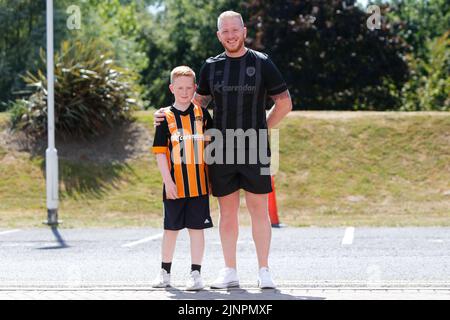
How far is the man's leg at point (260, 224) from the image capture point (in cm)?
672

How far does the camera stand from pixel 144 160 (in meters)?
20.7

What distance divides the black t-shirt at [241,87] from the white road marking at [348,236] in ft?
13.6

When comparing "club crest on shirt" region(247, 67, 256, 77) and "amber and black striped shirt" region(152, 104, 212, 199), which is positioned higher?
"club crest on shirt" region(247, 67, 256, 77)

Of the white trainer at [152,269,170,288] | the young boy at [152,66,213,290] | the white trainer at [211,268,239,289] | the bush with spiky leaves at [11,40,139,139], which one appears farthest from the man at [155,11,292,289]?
the bush with spiky leaves at [11,40,139,139]

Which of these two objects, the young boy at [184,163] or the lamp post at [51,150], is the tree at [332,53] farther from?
the young boy at [184,163]

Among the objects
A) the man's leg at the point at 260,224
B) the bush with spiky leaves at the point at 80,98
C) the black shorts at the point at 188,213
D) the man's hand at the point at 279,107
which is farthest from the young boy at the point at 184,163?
the bush with spiky leaves at the point at 80,98

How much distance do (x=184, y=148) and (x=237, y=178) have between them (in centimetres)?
45

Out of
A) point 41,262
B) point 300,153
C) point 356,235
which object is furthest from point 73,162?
point 41,262

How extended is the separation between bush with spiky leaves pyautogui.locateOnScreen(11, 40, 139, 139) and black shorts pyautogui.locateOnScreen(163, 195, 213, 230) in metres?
14.5

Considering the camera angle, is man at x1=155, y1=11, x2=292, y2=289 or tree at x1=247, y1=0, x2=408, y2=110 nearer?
man at x1=155, y1=11, x2=292, y2=289

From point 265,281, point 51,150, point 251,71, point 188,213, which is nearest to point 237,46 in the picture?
point 251,71

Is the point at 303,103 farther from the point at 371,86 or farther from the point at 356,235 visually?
the point at 356,235

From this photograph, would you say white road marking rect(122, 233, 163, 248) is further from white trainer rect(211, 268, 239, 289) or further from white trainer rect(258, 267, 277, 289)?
white trainer rect(258, 267, 277, 289)

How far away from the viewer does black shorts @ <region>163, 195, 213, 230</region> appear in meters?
6.66
